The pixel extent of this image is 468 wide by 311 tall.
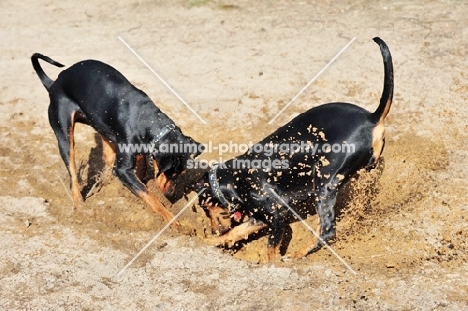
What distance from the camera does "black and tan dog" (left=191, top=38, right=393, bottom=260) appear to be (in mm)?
5441

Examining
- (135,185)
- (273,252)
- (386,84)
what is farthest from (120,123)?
(386,84)

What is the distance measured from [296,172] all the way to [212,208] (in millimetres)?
976

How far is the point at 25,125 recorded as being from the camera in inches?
313

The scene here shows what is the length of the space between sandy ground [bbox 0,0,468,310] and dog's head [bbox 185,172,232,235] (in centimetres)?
24

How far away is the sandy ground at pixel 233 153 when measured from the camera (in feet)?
16.3

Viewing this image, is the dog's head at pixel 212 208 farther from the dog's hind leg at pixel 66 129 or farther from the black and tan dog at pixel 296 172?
the dog's hind leg at pixel 66 129

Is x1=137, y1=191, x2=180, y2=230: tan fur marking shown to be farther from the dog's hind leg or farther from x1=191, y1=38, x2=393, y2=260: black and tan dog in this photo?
the dog's hind leg

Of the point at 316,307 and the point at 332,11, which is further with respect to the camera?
the point at 332,11

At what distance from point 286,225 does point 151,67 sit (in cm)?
366

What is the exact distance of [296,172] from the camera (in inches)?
229

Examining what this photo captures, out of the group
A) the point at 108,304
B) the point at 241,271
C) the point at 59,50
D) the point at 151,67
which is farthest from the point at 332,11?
the point at 108,304

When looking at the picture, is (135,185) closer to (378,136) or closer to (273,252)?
(273,252)

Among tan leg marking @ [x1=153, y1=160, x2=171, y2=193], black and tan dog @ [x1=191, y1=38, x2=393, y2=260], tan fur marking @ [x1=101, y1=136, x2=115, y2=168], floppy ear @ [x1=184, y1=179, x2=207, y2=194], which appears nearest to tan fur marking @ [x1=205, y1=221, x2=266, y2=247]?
black and tan dog @ [x1=191, y1=38, x2=393, y2=260]

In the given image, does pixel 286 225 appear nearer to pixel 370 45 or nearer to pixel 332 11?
pixel 370 45
